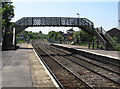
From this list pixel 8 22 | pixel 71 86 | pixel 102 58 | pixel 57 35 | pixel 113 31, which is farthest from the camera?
pixel 57 35

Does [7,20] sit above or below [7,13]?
below

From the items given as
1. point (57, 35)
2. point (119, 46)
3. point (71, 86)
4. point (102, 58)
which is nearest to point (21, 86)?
point (71, 86)

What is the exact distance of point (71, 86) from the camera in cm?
834

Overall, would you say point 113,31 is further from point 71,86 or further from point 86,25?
point 71,86

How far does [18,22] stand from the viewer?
3362 cm

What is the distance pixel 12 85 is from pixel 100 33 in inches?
1076

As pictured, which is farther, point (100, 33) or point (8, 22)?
point (8, 22)

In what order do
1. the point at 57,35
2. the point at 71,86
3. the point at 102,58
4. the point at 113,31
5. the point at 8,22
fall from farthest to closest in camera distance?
the point at 57,35
the point at 113,31
the point at 8,22
the point at 102,58
the point at 71,86

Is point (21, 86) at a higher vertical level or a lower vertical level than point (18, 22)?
lower

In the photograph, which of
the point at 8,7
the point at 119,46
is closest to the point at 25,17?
the point at 8,7

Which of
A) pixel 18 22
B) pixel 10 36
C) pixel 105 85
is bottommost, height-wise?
pixel 105 85

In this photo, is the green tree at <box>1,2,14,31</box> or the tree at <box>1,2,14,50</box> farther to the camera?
the green tree at <box>1,2,14,31</box>

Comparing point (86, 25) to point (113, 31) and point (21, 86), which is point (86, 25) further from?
point (113, 31)

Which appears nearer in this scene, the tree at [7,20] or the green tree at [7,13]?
the tree at [7,20]
